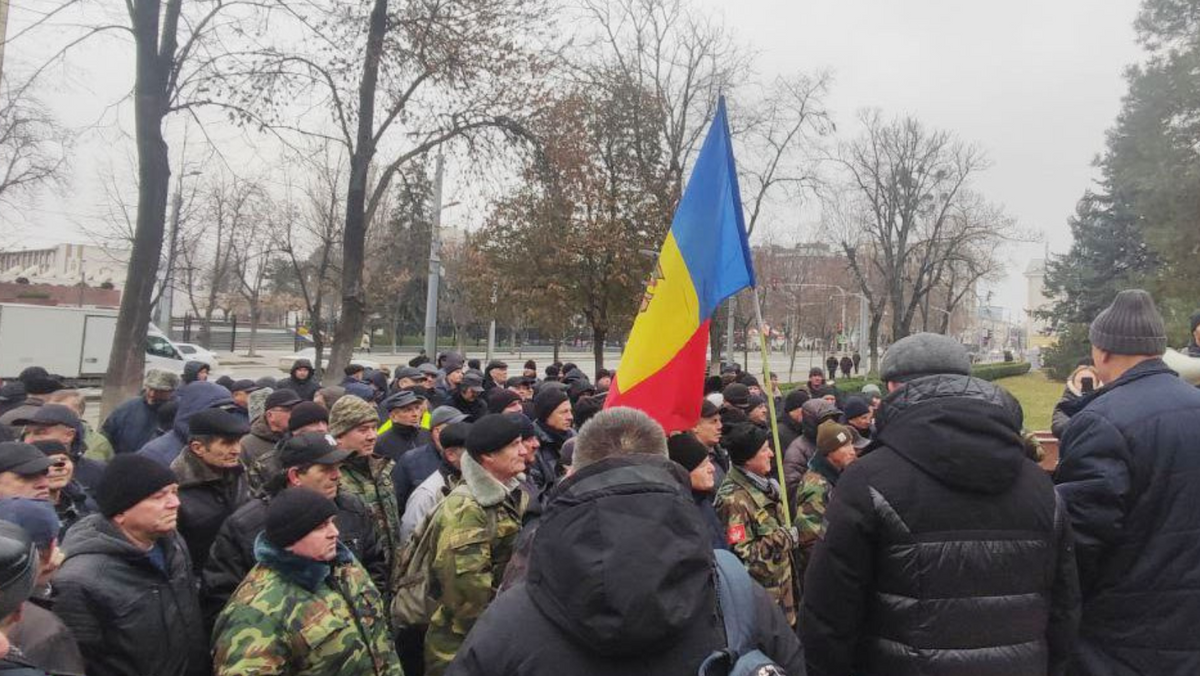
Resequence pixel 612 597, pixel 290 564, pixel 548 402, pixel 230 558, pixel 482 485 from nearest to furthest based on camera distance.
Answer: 1. pixel 612 597
2. pixel 290 564
3. pixel 230 558
4. pixel 482 485
5. pixel 548 402

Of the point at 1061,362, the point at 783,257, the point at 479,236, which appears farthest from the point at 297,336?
the point at 1061,362

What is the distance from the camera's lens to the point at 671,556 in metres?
1.63

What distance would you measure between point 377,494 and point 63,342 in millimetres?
27551

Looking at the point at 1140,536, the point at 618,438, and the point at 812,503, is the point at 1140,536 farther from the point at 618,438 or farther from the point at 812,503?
the point at 812,503

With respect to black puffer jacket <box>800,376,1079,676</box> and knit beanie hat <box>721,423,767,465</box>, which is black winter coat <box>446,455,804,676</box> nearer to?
black puffer jacket <box>800,376,1079,676</box>

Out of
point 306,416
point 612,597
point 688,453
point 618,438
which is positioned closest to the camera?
point 612,597

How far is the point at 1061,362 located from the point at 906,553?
40.3 m

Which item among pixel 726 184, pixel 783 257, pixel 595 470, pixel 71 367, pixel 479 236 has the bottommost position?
pixel 71 367

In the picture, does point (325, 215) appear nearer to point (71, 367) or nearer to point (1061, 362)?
point (71, 367)

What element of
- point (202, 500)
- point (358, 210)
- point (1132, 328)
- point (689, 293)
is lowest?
point (202, 500)

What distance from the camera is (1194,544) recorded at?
2.78 meters

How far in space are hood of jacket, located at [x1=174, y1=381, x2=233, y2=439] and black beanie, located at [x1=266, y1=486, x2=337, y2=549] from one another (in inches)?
132

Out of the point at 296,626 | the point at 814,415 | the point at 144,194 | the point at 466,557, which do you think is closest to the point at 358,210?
the point at 144,194

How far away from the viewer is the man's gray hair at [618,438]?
85.4 inches
